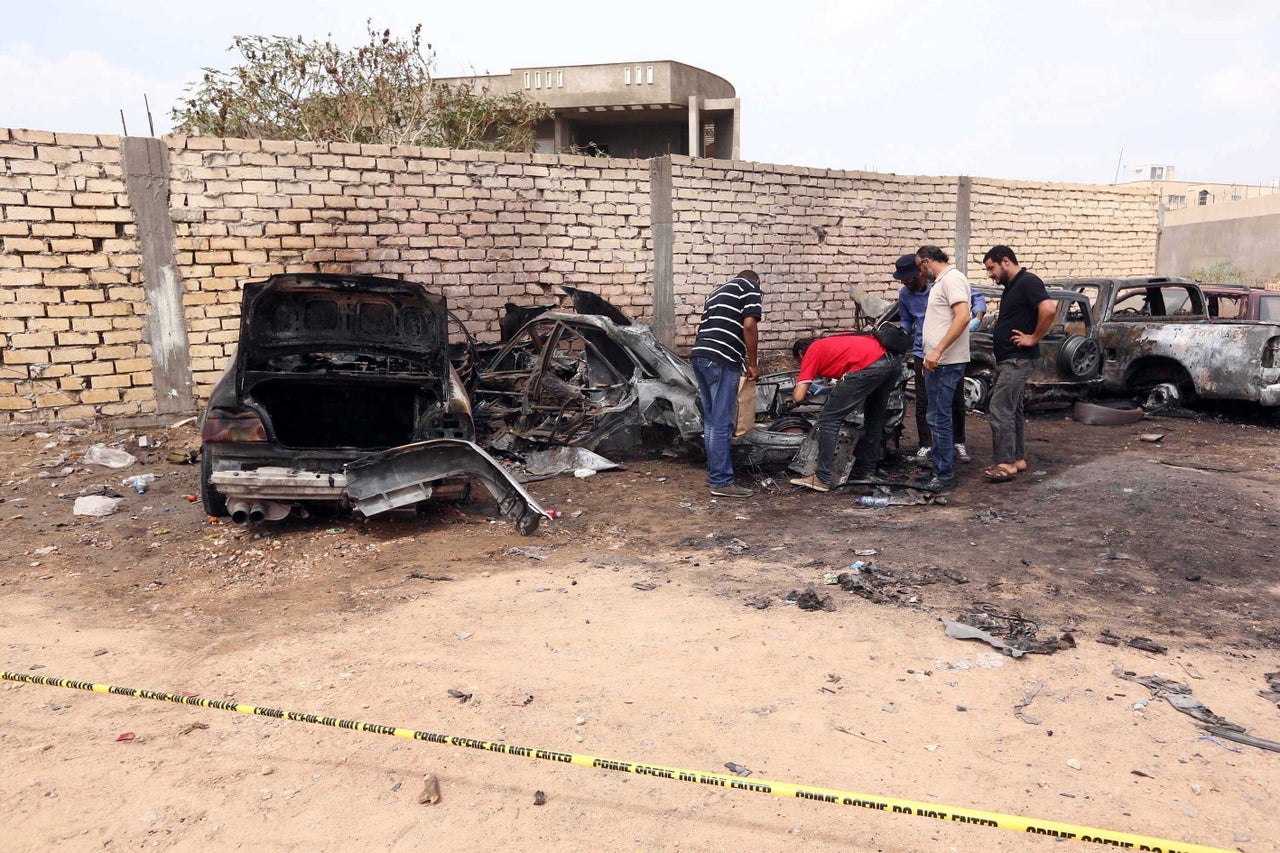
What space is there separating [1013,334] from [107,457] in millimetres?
7542

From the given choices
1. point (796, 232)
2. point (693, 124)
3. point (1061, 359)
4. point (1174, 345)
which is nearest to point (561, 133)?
point (693, 124)

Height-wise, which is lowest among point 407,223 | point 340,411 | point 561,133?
point 340,411

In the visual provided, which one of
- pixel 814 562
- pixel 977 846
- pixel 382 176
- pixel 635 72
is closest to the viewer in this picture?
pixel 977 846

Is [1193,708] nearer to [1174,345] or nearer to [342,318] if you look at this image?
[342,318]

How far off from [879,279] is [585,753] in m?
10.8

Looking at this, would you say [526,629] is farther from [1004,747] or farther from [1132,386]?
[1132,386]

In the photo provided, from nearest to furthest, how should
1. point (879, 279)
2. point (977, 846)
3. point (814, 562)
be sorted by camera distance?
1. point (977, 846)
2. point (814, 562)
3. point (879, 279)

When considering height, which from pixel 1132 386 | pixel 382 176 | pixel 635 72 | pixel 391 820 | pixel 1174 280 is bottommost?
pixel 391 820

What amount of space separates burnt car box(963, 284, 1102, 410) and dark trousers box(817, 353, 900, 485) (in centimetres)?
291

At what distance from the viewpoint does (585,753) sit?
2.73 metres

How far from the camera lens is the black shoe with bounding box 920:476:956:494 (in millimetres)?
6062

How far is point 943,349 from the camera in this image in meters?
5.84

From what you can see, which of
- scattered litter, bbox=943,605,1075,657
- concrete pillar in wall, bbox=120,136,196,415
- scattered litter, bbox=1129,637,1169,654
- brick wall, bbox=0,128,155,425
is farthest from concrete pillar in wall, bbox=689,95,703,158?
scattered litter, bbox=1129,637,1169,654

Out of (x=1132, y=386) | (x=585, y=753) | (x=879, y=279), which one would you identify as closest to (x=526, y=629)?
(x=585, y=753)
